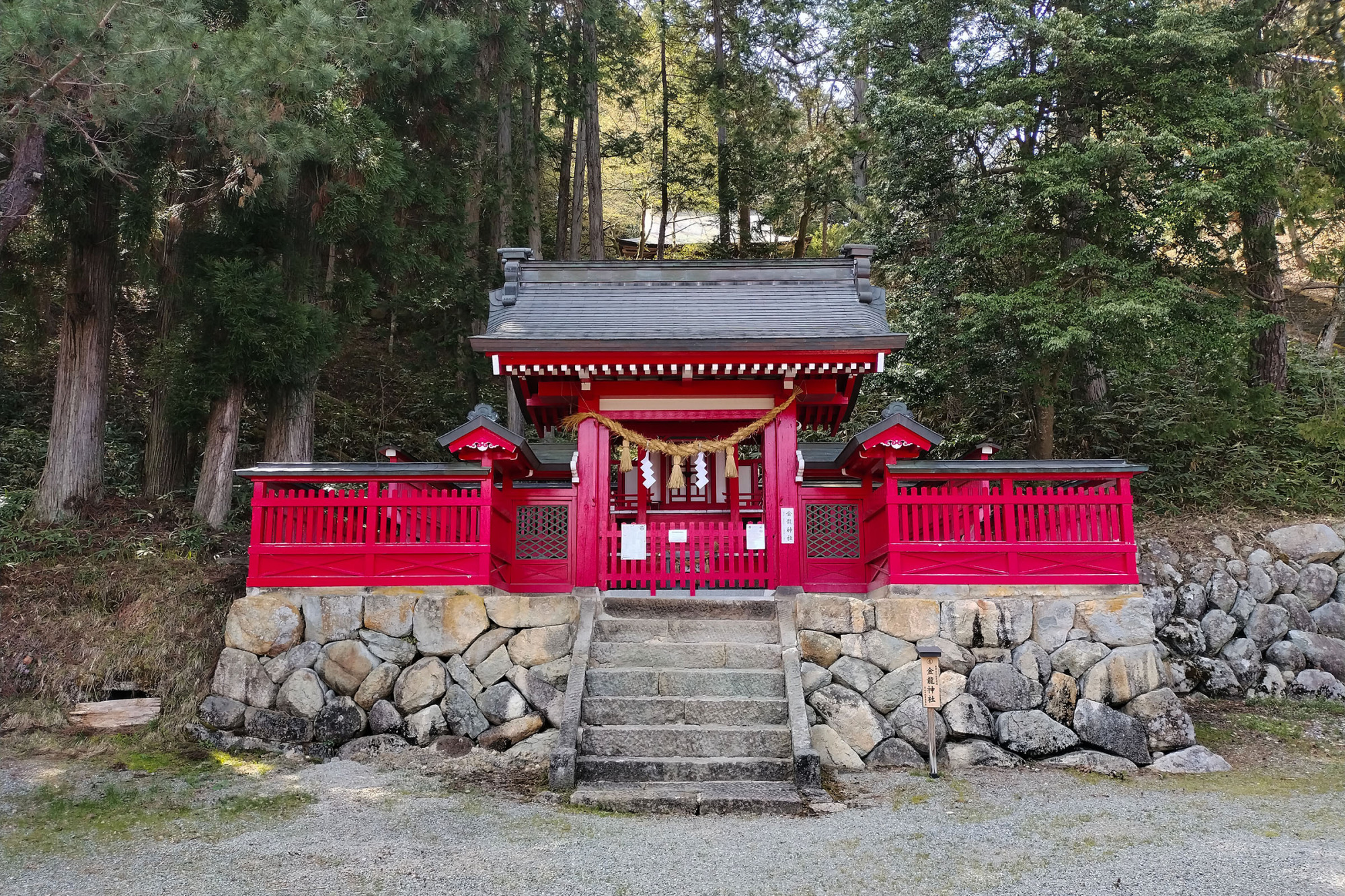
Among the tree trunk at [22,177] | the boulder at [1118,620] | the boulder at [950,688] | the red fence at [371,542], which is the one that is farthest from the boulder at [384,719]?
the boulder at [1118,620]

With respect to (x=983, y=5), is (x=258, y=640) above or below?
below

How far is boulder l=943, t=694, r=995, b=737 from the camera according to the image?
6977mm

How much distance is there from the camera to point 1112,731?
6902 millimetres

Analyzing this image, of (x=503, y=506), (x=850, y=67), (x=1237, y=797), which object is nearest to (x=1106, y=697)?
(x=1237, y=797)

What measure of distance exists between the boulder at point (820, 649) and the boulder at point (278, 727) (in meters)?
4.16

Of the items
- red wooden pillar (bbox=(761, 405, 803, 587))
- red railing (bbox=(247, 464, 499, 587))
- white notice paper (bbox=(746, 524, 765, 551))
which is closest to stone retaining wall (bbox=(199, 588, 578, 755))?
red railing (bbox=(247, 464, 499, 587))

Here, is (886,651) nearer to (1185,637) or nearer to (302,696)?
(1185,637)

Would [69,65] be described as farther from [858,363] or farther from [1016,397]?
[1016,397]

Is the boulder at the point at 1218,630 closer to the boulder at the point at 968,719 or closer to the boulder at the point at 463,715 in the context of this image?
the boulder at the point at 968,719

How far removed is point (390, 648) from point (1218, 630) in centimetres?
835

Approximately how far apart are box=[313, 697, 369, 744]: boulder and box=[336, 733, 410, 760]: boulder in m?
0.07

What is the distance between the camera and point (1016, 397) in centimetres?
1309

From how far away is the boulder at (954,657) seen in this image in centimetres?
720

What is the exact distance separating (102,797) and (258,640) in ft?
5.82
